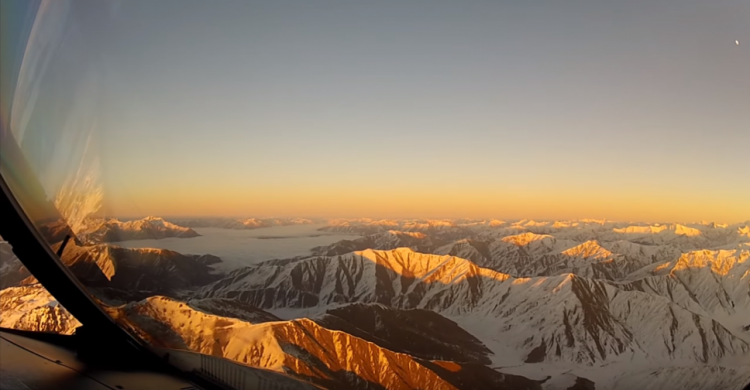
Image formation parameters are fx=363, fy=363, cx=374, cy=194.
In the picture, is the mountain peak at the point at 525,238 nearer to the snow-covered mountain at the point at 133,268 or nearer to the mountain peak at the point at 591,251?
the mountain peak at the point at 591,251

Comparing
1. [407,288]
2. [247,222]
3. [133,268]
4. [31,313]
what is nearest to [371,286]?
[407,288]

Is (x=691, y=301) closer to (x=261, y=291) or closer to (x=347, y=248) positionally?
(x=347, y=248)

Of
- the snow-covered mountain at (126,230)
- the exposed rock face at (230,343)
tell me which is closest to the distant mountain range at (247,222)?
the snow-covered mountain at (126,230)

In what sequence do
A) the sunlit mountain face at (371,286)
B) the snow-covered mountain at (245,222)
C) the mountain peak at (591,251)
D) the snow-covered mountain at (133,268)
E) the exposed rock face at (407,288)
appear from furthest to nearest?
the mountain peak at (591,251) → the exposed rock face at (407,288) → the snow-covered mountain at (245,222) → the sunlit mountain face at (371,286) → the snow-covered mountain at (133,268)

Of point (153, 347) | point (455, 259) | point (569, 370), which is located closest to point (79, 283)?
point (153, 347)

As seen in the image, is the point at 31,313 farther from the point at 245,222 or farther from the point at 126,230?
the point at 245,222

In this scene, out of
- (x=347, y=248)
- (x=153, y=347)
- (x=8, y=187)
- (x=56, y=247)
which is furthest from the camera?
(x=347, y=248)

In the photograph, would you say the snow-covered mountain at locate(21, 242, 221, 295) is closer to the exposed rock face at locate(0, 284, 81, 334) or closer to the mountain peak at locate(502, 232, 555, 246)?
the exposed rock face at locate(0, 284, 81, 334)
